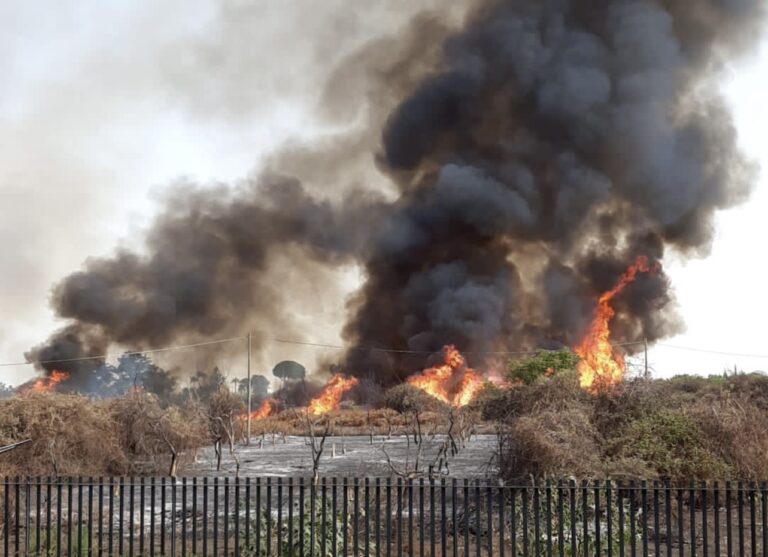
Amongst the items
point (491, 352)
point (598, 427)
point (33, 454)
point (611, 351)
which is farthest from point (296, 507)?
point (491, 352)

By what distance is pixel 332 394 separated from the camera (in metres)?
65.7

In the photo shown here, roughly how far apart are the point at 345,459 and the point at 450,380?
104 feet

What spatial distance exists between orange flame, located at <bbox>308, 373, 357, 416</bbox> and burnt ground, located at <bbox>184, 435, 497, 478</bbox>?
1898 centimetres

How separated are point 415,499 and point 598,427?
582cm

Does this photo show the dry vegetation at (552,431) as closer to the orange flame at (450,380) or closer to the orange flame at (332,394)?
the orange flame at (450,380)

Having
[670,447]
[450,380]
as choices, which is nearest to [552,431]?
[670,447]

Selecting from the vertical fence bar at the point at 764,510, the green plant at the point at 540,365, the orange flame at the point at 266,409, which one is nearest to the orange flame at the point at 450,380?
the green plant at the point at 540,365

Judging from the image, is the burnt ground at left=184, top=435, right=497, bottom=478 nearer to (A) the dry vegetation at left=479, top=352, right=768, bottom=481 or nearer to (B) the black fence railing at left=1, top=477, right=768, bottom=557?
(A) the dry vegetation at left=479, top=352, right=768, bottom=481

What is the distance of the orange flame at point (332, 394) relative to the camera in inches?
2442

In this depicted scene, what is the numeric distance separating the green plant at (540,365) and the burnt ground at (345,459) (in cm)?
787

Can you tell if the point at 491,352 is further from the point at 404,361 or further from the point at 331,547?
the point at 331,547

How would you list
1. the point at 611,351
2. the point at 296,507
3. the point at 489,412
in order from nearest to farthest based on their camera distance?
the point at 296,507, the point at 489,412, the point at 611,351

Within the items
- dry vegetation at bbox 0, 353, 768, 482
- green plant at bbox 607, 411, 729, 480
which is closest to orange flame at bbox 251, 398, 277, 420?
dry vegetation at bbox 0, 353, 768, 482

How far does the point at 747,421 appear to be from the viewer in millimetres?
19109
